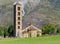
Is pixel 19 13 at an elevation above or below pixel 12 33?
above

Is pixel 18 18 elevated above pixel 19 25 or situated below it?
above

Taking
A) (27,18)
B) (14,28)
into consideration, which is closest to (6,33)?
(14,28)

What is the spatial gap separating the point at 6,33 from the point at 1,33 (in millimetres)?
1527

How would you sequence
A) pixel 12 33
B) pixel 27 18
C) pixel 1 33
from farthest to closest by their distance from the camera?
1. pixel 27 18
2. pixel 12 33
3. pixel 1 33

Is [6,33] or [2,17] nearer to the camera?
[6,33]

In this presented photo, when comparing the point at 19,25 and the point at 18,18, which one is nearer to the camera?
the point at 19,25

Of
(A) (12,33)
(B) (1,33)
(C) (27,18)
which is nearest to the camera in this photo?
(B) (1,33)

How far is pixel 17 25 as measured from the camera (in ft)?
258

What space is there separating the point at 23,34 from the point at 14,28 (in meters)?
3.53

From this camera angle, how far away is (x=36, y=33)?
272 feet

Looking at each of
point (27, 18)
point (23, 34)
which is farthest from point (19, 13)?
point (27, 18)

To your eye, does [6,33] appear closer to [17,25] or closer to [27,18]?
[17,25]

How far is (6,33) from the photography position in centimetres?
7319

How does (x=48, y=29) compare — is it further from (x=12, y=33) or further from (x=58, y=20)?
(x=58, y=20)
